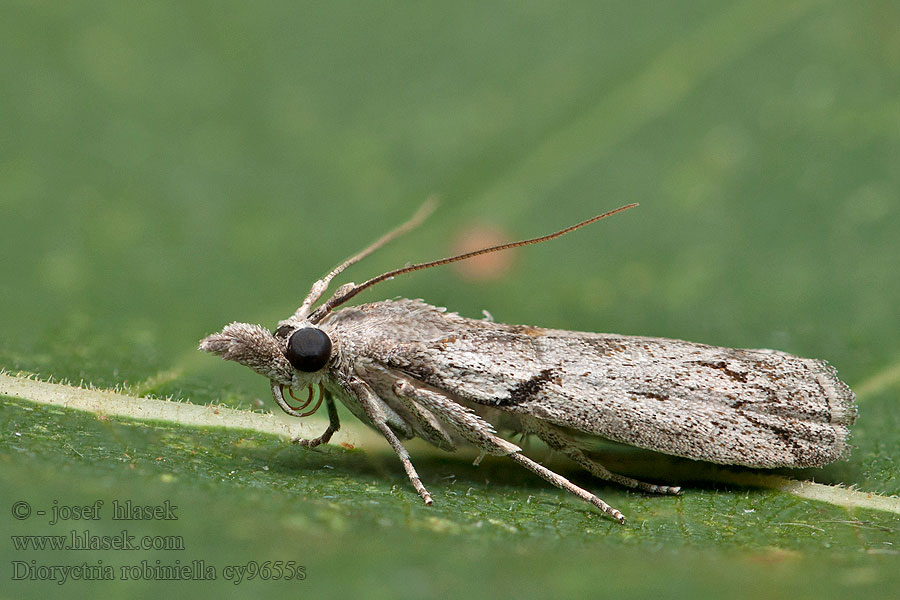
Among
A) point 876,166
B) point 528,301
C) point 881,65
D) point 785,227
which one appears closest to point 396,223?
point 528,301

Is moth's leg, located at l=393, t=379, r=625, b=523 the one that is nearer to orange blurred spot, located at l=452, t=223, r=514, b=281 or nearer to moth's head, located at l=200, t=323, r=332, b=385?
moth's head, located at l=200, t=323, r=332, b=385

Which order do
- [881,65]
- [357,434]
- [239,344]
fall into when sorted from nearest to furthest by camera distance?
1. [239,344]
2. [357,434]
3. [881,65]

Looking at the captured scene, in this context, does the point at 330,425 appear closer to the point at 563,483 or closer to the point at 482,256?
the point at 563,483

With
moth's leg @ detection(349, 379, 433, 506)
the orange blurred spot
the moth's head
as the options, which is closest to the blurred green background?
the orange blurred spot

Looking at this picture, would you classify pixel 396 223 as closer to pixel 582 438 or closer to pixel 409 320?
pixel 409 320

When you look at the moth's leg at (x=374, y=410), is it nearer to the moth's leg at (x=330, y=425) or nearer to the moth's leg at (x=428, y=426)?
the moth's leg at (x=428, y=426)

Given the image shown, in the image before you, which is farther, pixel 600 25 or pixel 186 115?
pixel 600 25

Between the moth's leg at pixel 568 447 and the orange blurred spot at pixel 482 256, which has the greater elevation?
the orange blurred spot at pixel 482 256

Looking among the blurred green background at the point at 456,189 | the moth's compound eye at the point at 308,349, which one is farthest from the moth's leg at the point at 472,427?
the moth's compound eye at the point at 308,349
